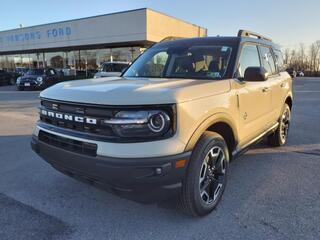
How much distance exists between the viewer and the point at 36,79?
21.5 metres

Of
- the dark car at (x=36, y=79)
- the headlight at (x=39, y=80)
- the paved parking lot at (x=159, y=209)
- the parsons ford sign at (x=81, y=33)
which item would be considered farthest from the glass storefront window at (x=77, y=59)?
the paved parking lot at (x=159, y=209)

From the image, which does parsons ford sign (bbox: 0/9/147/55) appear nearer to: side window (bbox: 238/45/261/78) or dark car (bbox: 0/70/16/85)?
dark car (bbox: 0/70/16/85)

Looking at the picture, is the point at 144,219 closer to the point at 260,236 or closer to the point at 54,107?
the point at 260,236

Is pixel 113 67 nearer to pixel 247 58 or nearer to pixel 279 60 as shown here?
pixel 279 60

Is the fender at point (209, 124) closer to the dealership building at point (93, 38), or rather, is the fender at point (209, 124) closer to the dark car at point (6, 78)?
the dealership building at point (93, 38)

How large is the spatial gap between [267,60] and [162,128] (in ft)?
10.4

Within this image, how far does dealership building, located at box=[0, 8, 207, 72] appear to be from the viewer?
2455 centimetres

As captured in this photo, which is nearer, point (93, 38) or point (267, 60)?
point (267, 60)

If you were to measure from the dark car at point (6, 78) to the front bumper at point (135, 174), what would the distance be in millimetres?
28954

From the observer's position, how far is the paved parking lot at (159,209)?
9.95 feet

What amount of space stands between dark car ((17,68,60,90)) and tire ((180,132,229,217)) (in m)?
20.3

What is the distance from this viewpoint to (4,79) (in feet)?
94.0

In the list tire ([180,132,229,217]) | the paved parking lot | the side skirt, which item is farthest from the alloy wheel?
the side skirt

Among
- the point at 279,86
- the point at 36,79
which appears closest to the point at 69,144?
the point at 279,86
